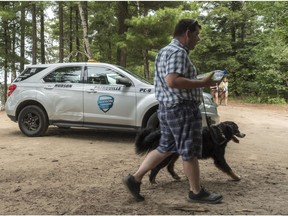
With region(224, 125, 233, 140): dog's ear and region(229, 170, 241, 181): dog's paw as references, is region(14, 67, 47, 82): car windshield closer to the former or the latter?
region(224, 125, 233, 140): dog's ear

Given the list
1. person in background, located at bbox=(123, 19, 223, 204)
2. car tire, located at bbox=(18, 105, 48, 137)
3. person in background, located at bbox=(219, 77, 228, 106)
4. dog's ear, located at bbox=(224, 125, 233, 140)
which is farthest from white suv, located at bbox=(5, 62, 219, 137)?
person in background, located at bbox=(219, 77, 228, 106)

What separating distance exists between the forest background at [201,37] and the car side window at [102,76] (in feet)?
27.7

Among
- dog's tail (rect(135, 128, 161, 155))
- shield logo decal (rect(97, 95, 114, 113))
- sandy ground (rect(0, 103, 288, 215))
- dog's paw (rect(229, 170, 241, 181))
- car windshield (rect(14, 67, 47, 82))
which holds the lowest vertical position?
sandy ground (rect(0, 103, 288, 215))

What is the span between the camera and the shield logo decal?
7.75m

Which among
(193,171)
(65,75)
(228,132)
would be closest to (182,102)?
(193,171)

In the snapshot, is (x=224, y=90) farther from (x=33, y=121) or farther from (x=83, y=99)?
(x=33, y=121)

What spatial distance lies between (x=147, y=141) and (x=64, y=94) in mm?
4267

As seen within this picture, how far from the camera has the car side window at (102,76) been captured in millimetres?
7930

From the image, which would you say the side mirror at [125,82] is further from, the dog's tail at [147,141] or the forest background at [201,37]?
the forest background at [201,37]

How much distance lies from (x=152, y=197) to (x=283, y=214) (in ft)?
4.48

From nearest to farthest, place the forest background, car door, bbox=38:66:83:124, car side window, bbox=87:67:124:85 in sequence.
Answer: car side window, bbox=87:67:124:85 < car door, bbox=38:66:83:124 < the forest background

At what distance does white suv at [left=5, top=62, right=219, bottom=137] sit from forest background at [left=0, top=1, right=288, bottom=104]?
8.36 m

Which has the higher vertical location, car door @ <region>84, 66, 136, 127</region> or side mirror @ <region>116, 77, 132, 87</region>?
side mirror @ <region>116, 77, 132, 87</region>

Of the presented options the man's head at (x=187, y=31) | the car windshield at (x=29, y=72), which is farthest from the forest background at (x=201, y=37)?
the man's head at (x=187, y=31)
